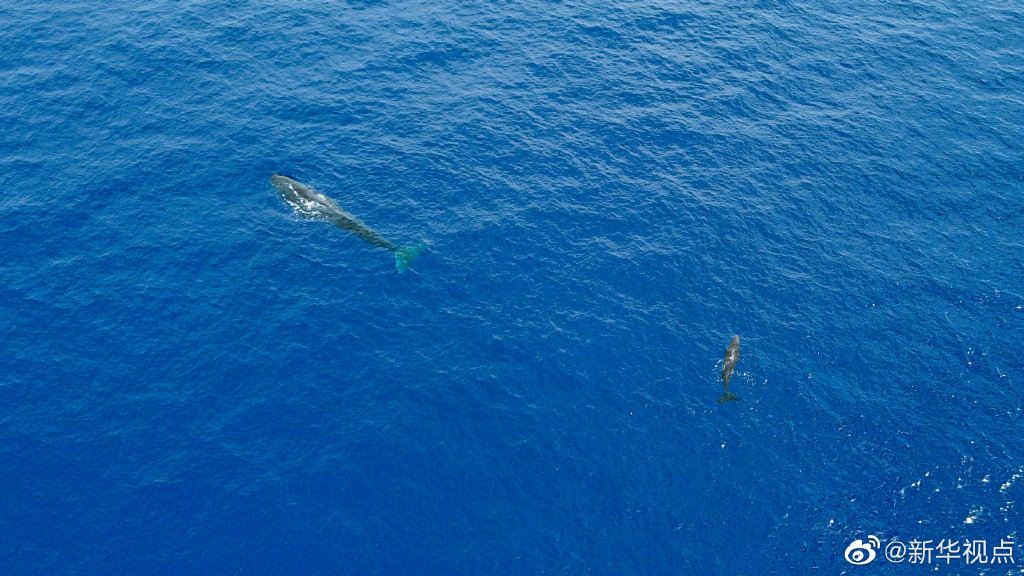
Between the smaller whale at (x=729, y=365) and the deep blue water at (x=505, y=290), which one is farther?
the smaller whale at (x=729, y=365)

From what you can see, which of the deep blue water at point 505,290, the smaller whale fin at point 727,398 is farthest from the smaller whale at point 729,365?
the deep blue water at point 505,290

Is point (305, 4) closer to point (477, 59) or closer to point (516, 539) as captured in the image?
point (477, 59)

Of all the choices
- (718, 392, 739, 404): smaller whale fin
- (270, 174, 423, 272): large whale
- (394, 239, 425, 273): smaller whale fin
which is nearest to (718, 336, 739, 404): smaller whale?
(718, 392, 739, 404): smaller whale fin

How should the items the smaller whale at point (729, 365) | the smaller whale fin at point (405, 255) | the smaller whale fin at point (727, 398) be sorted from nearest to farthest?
the smaller whale fin at point (727, 398) → the smaller whale at point (729, 365) → the smaller whale fin at point (405, 255)

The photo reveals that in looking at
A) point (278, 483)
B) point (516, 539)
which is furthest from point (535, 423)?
point (278, 483)

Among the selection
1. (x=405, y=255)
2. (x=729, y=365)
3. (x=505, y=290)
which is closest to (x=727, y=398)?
(x=729, y=365)

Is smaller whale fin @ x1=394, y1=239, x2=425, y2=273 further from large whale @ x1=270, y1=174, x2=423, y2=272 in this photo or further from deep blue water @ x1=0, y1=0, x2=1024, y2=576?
deep blue water @ x1=0, y1=0, x2=1024, y2=576

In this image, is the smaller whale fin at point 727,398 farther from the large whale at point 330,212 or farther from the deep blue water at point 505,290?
the large whale at point 330,212
